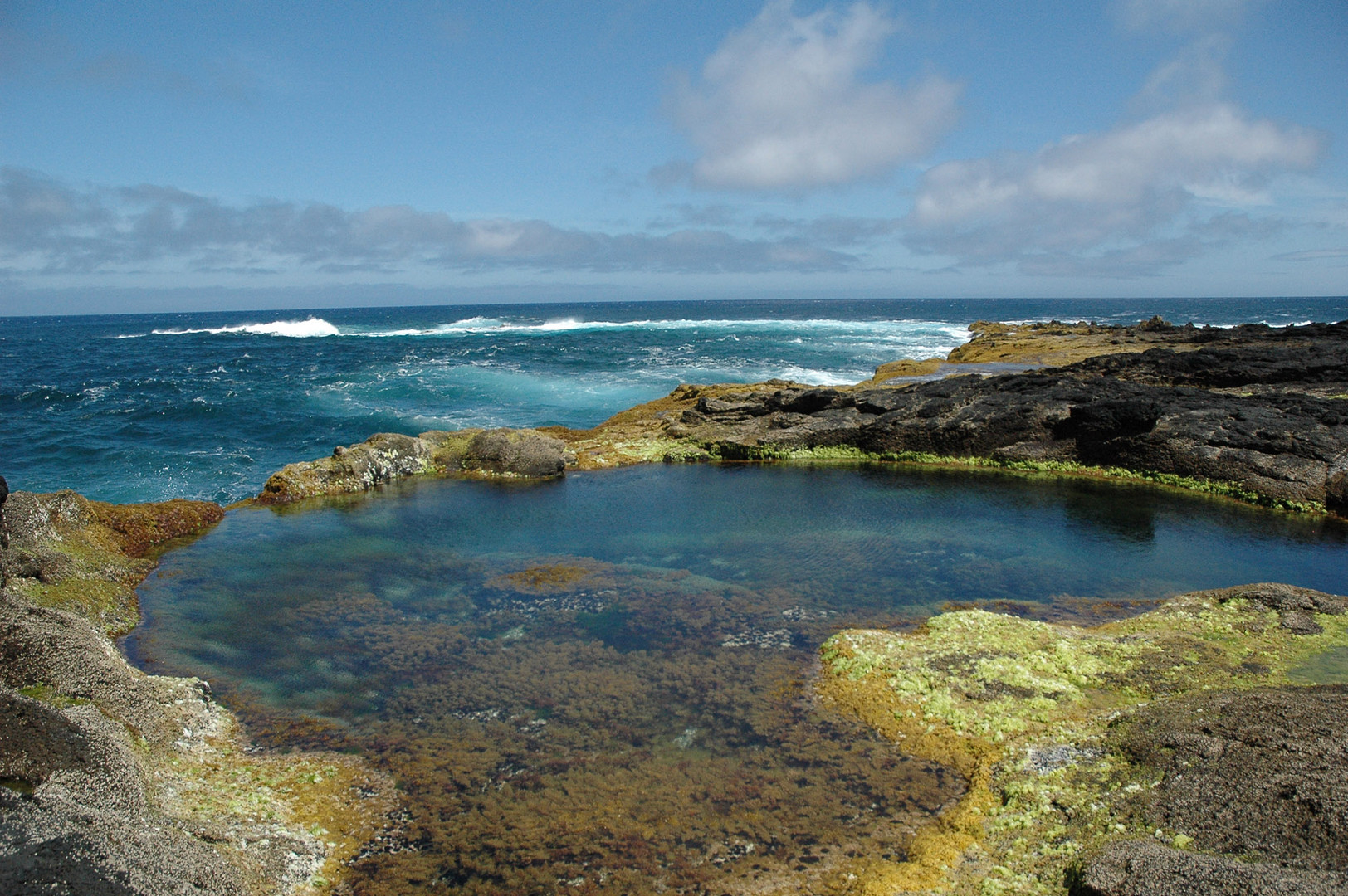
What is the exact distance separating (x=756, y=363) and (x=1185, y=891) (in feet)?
179

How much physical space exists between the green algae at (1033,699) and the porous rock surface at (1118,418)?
11646mm

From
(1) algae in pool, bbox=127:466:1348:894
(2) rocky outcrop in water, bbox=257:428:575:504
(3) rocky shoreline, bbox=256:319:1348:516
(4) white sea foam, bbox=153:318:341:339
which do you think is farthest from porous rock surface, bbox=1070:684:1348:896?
(4) white sea foam, bbox=153:318:341:339

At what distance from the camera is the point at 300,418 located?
35.1 m

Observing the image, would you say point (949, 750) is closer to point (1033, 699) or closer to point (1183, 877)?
point (1033, 699)

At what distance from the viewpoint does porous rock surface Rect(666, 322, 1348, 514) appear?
851 inches

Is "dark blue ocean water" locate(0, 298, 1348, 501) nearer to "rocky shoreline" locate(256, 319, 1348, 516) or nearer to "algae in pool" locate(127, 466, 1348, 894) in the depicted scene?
"rocky shoreline" locate(256, 319, 1348, 516)

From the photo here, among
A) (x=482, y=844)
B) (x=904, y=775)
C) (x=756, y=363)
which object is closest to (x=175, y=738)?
(x=482, y=844)

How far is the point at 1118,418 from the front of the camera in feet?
79.4

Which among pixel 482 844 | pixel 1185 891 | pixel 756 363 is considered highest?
pixel 756 363

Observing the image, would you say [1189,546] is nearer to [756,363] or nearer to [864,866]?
[864,866]

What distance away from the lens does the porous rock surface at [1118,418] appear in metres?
21.6

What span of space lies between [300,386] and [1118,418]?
44652 mm

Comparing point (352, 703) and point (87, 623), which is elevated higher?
point (87, 623)

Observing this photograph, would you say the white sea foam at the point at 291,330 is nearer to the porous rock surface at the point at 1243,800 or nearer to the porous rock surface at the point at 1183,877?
the porous rock surface at the point at 1243,800
